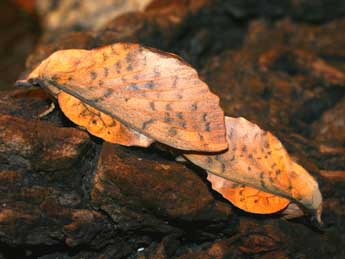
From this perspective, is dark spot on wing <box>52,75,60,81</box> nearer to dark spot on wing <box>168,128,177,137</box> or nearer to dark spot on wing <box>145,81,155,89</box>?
dark spot on wing <box>145,81,155,89</box>

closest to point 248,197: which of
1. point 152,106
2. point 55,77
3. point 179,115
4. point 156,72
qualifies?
point 179,115

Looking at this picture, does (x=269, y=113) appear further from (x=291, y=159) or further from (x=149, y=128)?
(x=149, y=128)

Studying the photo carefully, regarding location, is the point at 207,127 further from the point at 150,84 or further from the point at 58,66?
the point at 58,66

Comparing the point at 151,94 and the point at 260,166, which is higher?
the point at 151,94

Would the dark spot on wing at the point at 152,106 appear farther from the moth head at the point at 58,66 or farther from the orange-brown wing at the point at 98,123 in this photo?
the moth head at the point at 58,66

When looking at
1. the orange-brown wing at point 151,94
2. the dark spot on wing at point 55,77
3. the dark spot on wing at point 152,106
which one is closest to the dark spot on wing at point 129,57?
the orange-brown wing at point 151,94

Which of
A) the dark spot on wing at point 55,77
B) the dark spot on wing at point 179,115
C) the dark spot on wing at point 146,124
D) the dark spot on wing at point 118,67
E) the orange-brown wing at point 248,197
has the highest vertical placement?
the dark spot on wing at point 118,67
